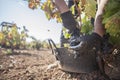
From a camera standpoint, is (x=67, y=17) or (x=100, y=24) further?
(x=67, y=17)

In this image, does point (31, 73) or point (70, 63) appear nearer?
point (70, 63)

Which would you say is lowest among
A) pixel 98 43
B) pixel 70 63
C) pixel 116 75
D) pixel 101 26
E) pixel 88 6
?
pixel 116 75

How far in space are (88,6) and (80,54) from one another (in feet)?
1.29

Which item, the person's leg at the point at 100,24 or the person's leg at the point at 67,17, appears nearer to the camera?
the person's leg at the point at 100,24

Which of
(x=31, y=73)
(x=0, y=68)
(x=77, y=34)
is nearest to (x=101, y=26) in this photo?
(x=77, y=34)

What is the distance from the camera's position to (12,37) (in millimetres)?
5895

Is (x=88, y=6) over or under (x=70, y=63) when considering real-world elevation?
over

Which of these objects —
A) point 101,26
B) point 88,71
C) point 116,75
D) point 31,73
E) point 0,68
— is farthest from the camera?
point 0,68

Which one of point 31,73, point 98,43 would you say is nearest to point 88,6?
point 98,43

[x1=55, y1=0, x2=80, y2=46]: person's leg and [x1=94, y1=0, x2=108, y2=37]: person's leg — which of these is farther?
[x1=55, y1=0, x2=80, y2=46]: person's leg

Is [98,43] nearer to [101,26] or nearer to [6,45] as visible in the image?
[101,26]

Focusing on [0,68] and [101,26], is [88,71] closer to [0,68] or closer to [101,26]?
[101,26]

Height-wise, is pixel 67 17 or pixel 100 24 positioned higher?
pixel 67 17

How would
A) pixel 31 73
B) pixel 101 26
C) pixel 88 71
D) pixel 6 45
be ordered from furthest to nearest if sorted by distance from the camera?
pixel 6 45
pixel 31 73
pixel 88 71
pixel 101 26
